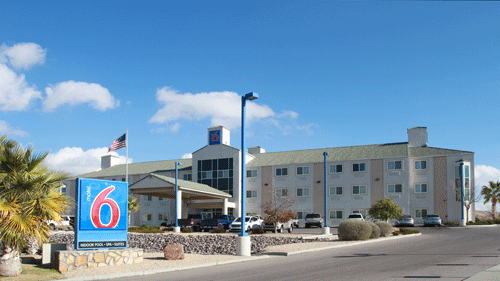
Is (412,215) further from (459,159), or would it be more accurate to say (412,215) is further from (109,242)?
(109,242)

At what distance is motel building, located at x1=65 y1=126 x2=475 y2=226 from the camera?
1950 inches

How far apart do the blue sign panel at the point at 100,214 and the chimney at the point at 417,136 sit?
47.3 meters

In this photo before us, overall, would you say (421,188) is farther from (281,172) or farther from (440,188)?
(281,172)

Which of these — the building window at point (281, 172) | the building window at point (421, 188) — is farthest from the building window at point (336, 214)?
the building window at point (421, 188)

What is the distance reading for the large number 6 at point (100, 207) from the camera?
13859 millimetres

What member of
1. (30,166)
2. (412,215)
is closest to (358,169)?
(412,215)

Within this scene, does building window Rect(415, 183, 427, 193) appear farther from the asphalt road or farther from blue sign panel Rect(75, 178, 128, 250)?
blue sign panel Rect(75, 178, 128, 250)

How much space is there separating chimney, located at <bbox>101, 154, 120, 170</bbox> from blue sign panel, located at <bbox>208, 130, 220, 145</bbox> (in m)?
22.3

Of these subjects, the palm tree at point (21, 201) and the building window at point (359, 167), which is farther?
the building window at point (359, 167)

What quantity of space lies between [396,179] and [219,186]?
22308 millimetres

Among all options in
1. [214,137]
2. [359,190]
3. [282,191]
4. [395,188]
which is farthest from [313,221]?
[214,137]

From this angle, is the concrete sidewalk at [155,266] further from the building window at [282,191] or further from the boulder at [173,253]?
the building window at [282,191]

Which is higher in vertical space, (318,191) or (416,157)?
(416,157)

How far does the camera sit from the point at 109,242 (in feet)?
46.1
